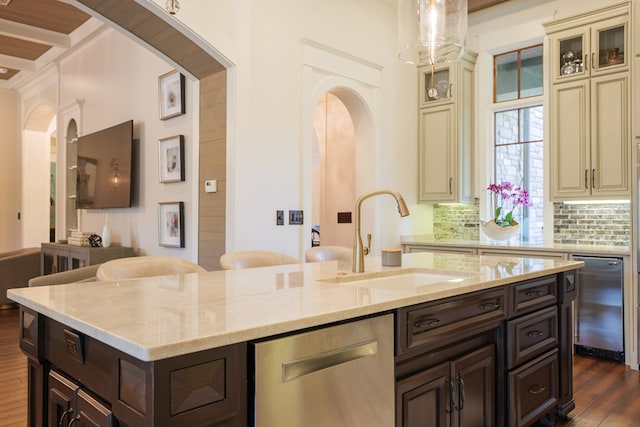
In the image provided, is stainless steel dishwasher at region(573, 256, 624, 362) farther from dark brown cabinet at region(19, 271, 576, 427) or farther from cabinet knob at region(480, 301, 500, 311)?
cabinet knob at region(480, 301, 500, 311)

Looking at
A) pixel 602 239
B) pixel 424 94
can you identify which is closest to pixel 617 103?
pixel 602 239

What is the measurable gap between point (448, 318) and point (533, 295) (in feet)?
2.66

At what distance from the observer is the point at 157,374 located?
3.19 ft

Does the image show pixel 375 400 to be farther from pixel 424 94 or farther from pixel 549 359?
pixel 424 94

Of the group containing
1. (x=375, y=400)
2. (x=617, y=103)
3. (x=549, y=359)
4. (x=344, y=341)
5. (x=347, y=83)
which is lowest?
(x=549, y=359)

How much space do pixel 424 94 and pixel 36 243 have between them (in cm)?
685

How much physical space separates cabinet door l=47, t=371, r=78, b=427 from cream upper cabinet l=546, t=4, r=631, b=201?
4182mm

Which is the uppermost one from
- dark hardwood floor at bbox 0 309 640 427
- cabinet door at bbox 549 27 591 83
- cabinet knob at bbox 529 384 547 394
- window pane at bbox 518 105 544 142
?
cabinet door at bbox 549 27 591 83

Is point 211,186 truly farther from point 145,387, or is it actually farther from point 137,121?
point 145,387

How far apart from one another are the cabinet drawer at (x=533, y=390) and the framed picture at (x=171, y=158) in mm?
3112

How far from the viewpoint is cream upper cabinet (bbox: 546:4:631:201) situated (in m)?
3.97

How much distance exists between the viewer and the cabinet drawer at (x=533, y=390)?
2.19 meters

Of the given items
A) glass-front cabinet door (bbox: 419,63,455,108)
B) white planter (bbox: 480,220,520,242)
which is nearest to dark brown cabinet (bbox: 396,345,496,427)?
white planter (bbox: 480,220,520,242)

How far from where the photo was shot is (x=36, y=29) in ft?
19.0
